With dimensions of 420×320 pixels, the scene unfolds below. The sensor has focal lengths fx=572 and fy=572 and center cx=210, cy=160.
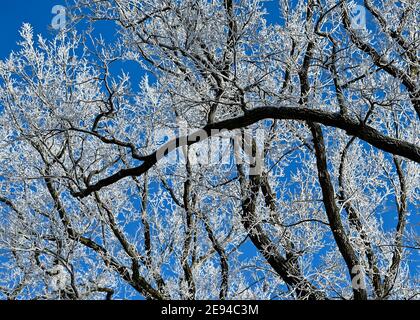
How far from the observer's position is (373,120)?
28.5 feet

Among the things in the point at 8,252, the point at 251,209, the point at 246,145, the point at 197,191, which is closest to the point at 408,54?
the point at 246,145

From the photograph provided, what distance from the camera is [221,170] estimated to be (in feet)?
28.8

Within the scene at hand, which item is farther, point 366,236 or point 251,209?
point 366,236

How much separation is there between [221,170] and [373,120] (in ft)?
7.99

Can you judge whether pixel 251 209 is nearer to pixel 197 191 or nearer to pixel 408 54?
pixel 197 191

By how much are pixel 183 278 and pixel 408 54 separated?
482cm

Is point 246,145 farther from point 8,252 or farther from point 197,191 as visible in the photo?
point 8,252
